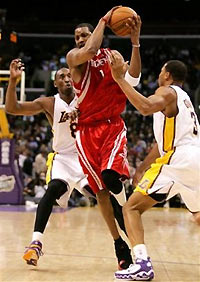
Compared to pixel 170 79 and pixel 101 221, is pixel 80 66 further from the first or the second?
pixel 101 221

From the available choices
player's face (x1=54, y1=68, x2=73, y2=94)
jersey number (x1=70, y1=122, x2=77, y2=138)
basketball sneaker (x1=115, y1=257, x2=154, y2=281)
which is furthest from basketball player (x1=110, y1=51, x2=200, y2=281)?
player's face (x1=54, y1=68, x2=73, y2=94)

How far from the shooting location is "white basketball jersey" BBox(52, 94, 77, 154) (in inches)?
191

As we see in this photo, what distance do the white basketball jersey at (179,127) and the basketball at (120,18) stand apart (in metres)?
0.56

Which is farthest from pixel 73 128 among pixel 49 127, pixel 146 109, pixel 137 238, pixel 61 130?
pixel 49 127

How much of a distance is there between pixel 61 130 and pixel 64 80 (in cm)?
45

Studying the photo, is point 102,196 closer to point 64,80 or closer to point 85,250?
point 85,250

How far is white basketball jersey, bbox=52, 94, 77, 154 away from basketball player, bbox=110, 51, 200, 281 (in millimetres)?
1081

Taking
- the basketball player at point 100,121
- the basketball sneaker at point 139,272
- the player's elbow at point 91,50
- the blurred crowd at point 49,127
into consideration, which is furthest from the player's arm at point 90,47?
the blurred crowd at point 49,127

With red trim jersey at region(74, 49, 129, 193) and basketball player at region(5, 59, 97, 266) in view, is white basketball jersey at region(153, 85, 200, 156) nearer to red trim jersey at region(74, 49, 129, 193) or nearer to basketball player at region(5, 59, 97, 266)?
red trim jersey at region(74, 49, 129, 193)

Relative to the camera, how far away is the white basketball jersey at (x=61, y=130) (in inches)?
191

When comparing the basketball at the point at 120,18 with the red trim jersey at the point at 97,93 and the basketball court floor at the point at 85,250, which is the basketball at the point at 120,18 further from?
the basketball court floor at the point at 85,250

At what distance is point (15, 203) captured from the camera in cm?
1106

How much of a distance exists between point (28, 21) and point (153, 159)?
722 inches

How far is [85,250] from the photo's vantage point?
5.01 meters
